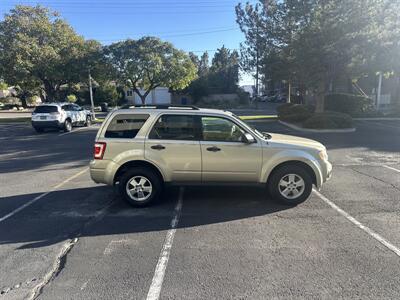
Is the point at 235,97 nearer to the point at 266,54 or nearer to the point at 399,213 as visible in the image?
the point at 266,54

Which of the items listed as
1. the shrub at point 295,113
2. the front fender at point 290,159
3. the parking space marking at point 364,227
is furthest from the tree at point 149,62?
the parking space marking at point 364,227

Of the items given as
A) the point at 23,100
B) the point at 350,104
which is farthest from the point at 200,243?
the point at 23,100

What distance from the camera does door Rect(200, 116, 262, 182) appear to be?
5.94 metres

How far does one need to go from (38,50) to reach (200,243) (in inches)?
1027

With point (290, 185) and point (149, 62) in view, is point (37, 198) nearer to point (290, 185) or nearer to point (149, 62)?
point (290, 185)

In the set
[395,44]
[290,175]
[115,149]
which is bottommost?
[290,175]

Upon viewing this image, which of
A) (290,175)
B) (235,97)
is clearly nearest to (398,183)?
(290,175)

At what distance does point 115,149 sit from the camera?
19.6ft

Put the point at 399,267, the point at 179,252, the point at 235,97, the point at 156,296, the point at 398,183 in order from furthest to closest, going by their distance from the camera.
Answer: the point at 235,97
the point at 398,183
the point at 179,252
the point at 399,267
the point at 156,296

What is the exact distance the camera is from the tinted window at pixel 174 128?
237 inches

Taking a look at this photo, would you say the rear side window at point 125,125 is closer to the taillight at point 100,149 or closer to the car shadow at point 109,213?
the taillight at point 100,149

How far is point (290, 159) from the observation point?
5.94m

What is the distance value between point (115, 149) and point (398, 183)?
20.3 ft

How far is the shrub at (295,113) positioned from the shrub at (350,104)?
285cm
